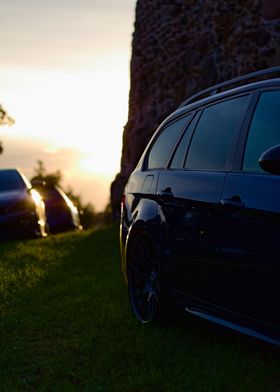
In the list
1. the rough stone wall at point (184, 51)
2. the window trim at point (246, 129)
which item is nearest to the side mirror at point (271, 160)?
the window trim at point (246, 129)

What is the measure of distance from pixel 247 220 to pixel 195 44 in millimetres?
12090

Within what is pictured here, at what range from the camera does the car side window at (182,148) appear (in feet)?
22.3

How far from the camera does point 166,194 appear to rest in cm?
675

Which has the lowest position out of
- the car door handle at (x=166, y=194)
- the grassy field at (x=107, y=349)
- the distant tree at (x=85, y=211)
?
the distant tree at (x=85, y=211)

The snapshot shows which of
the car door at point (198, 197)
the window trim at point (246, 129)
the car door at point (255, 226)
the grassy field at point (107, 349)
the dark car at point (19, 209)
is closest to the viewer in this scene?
the car door at point (255, 226)

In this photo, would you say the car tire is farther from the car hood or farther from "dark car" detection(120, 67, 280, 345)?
the car hood

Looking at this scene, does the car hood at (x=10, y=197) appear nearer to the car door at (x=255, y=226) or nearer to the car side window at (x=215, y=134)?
the car side window at (x=215, y=134)

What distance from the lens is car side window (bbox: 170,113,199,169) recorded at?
679 cm

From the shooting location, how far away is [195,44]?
56.0 ft

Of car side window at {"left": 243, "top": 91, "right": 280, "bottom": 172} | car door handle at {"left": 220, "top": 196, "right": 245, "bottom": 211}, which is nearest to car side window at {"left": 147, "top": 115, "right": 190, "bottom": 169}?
car side window at {"left": 243, "top": 91, "right": 280, "bottom": 172}

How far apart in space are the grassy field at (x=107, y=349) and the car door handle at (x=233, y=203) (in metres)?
0.95

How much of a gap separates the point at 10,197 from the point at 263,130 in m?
12.3

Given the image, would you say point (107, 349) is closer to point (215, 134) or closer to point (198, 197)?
point (198, 197)

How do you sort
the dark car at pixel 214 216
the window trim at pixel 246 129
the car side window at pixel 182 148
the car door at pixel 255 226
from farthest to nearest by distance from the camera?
the car side window at pixel 182 148
the window trim at pixel 246 129
the dark car at pixel 214 216
the car door at pixel 255 226
